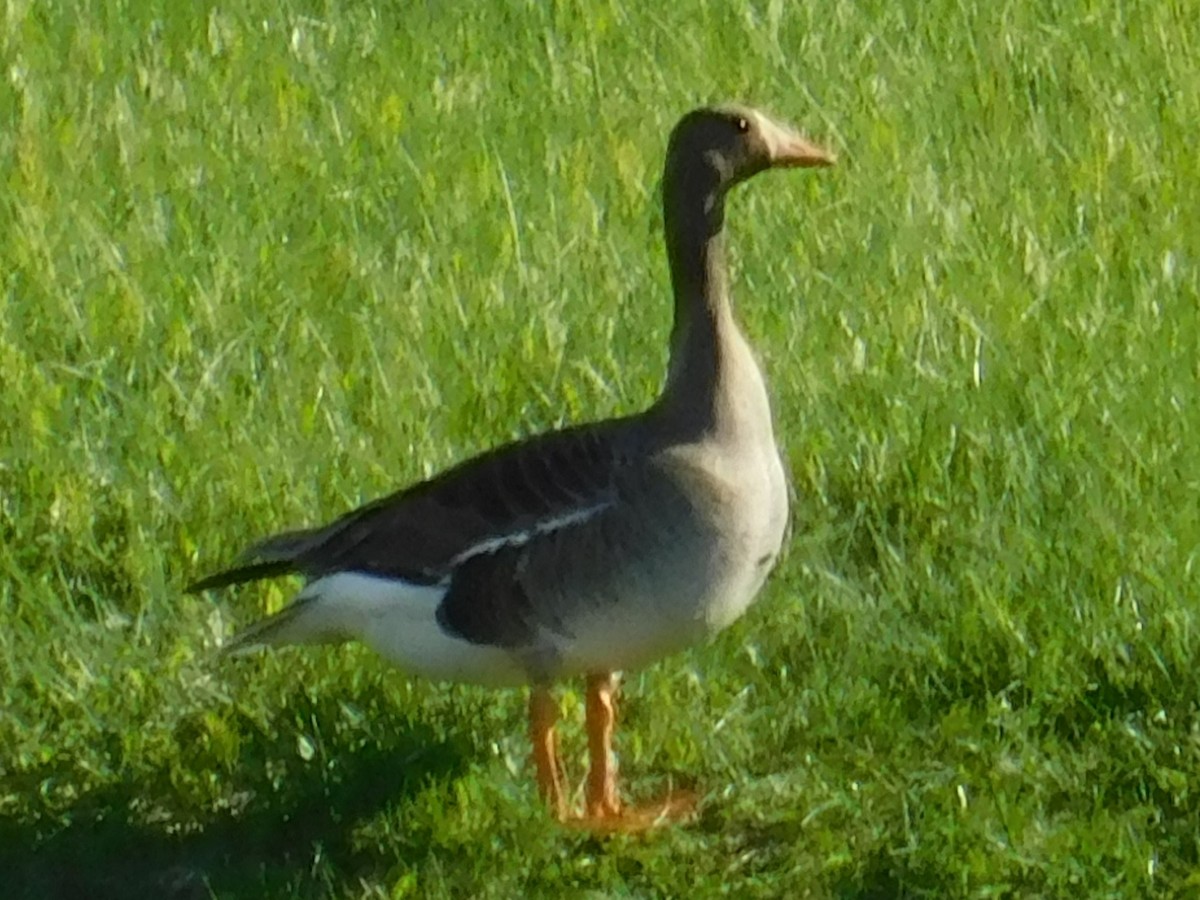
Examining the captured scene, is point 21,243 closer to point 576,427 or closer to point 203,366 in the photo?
point 203,366

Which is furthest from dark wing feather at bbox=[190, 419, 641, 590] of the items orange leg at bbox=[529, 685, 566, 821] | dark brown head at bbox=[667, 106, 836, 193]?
dark brown head at bbox=[667, 106, 836, 193]

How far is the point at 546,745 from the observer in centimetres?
548

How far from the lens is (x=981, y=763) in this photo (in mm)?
5555

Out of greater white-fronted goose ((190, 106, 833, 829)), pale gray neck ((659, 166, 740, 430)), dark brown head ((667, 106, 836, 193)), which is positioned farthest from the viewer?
dark brown head ((667, 106, 836, 193))

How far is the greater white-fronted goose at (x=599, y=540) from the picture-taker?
5273 millimetres

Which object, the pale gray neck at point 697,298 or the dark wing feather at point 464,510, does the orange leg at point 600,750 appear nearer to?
the dark wing feather at point 464,510

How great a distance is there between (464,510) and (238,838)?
2.99ft

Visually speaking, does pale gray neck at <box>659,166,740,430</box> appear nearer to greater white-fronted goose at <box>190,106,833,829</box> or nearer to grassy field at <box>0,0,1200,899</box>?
greater white-fronted goose at <box>190,106,833,829</box>

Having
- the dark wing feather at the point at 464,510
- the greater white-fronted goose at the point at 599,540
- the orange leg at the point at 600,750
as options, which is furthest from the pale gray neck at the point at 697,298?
the orange leg at the point at 600,750

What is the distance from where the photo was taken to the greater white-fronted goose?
527cm

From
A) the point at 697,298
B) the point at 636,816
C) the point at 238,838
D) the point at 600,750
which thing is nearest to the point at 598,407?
the point at 697,298

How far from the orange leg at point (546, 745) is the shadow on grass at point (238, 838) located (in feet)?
0.75

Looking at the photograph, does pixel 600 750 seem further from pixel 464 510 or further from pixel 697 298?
pixel 697 298

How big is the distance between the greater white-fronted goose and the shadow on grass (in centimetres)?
30
